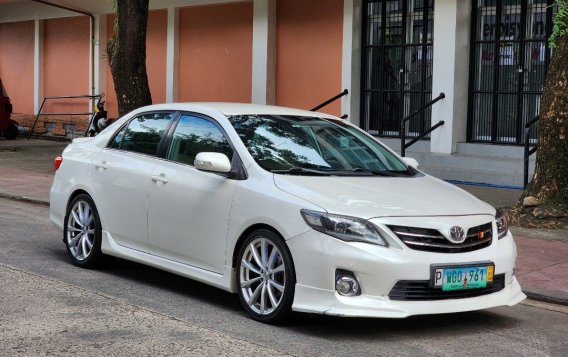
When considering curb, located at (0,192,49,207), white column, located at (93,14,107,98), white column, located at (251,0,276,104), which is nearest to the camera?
curb, located at (0,192,49,207)

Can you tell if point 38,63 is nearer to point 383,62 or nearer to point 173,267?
point 383,62

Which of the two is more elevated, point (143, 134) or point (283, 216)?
point (143, 134)

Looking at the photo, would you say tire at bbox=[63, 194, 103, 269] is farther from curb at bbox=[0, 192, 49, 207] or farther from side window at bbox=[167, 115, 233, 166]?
curb at bbox=[0, 192, 49, 207]

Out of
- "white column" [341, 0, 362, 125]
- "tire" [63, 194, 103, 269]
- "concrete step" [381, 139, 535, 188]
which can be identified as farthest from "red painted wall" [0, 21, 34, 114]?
"tire" [63, 194, 103, 269]

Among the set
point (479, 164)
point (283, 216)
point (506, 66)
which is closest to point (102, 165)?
point (283, 216)

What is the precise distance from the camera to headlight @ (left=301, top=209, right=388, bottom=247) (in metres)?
6.13

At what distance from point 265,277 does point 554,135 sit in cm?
605

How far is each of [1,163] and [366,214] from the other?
14987 mm

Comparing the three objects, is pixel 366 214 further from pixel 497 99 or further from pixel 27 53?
pixel 27 53

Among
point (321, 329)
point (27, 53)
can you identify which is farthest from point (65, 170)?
point (27, 53)

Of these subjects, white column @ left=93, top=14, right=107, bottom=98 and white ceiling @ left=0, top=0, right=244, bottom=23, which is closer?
white ceiling @ left=0, top=0, right=244, bottom=23

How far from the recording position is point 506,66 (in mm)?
16062

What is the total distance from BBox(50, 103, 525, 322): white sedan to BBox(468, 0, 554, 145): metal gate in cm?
841

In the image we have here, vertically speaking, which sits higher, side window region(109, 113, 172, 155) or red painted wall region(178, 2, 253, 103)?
red painted wall region(178, 2, 253, 103)
